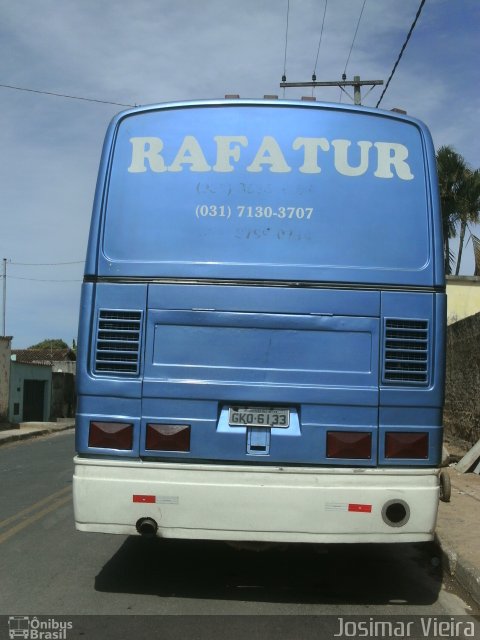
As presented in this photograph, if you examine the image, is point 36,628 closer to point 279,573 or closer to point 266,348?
point 279,573

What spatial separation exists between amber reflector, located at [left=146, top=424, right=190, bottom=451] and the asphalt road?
1.15 meters

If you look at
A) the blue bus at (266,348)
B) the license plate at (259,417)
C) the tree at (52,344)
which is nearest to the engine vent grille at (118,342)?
the blue bus at (266,348)

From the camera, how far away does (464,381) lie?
13859 millimetres

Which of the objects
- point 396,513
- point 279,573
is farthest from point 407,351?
point 279,573

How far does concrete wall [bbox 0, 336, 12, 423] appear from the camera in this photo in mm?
27984

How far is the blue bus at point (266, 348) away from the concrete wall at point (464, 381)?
8.40m

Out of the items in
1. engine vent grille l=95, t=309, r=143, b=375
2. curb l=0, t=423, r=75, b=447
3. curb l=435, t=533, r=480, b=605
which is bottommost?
curb l=0, t=423, r=75, b=447

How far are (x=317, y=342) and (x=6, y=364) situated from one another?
83.3 ft

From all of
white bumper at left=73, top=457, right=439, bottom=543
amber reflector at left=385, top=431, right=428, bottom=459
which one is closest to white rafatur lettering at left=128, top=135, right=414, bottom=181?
amber reflector at left=385, top=431, right=428, bottom=459

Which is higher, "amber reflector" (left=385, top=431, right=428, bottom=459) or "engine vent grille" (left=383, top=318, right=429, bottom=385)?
"engine vent grille" (left=383, top=318, right=429, bottom=385)

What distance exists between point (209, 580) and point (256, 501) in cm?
138

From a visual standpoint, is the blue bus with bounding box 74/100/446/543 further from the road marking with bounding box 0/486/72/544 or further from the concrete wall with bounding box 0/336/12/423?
the concrete wall with bounding box 0/336/12/423

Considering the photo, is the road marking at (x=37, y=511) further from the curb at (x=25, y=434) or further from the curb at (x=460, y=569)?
the curb at (x=25, y=434)

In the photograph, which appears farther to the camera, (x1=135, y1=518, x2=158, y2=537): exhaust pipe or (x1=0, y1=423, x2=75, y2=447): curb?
(x1=0, y1=423, x2=75, y2=447): curb
